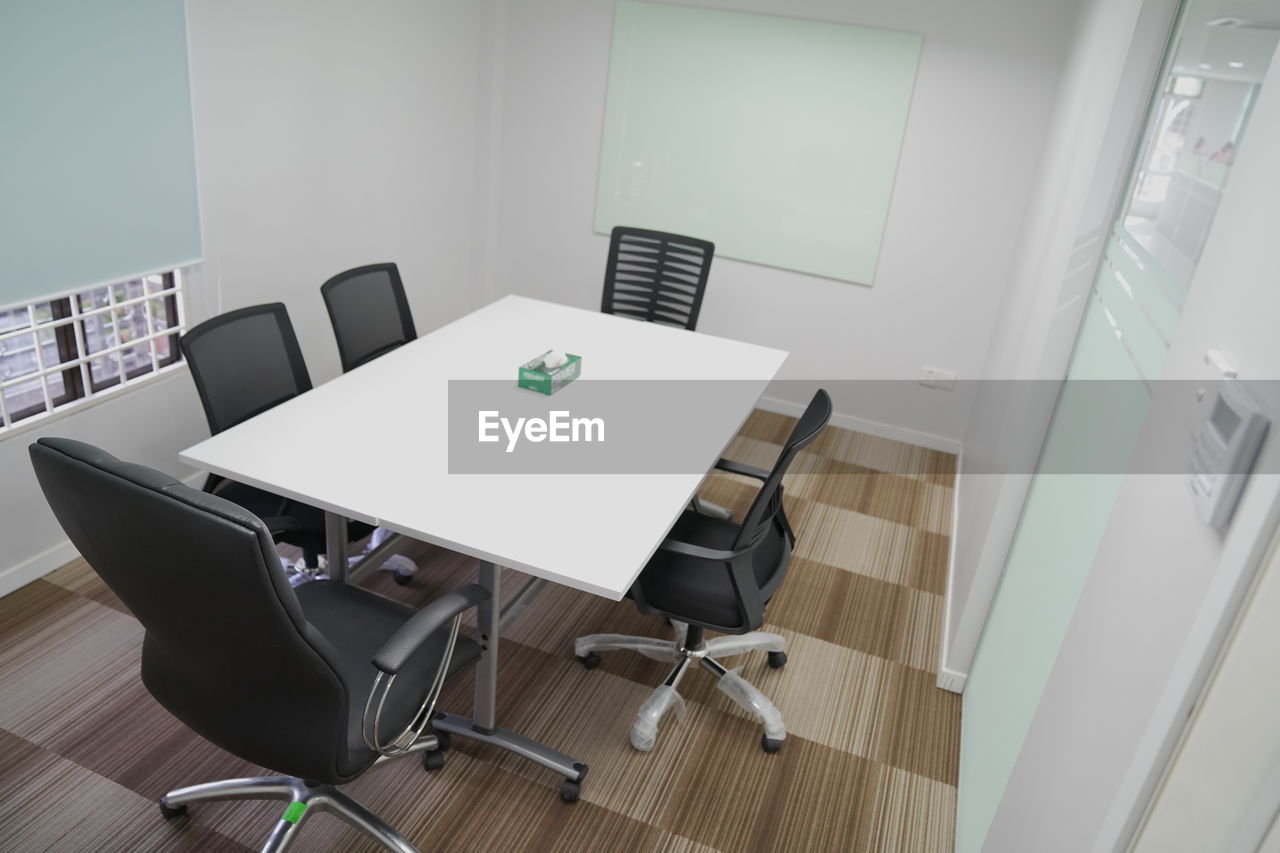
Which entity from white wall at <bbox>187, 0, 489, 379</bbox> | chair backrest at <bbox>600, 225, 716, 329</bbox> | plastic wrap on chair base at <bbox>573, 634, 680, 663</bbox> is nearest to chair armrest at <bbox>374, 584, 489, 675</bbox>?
plastic wrap on chair base at <bbox>573, 634, 680, 663</bbox>

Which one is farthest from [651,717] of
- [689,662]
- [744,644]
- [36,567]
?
[36,567]

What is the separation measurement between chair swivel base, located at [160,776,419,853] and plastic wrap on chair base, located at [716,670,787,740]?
1090mm

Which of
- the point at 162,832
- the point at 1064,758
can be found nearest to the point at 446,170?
the point at 162,832

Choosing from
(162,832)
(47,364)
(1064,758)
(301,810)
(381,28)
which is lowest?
(162,832)

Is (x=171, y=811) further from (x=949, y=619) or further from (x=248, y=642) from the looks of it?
(x=949, y=619)

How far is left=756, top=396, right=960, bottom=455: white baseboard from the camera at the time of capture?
5031 millimetres

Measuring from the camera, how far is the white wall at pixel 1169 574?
1.00 metres

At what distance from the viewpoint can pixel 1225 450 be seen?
40.3 inches

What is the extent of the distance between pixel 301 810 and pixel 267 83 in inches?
111

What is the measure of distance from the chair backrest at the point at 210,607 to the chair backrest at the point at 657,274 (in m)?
2.84

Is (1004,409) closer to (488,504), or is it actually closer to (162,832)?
(488,504)

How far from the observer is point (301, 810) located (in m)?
2.14

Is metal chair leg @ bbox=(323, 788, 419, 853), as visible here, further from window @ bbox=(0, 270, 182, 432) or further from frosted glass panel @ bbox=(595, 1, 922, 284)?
frosted glass panel @ bbox=(595, 1, 922, 284)

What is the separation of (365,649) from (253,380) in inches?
41.9
